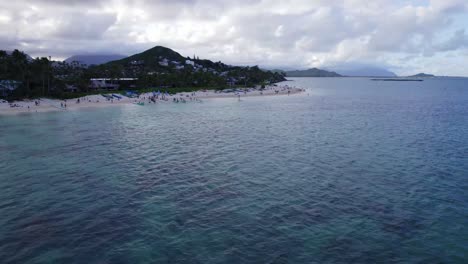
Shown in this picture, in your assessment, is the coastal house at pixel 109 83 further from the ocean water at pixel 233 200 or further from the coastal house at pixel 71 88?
the ocean water at pixel 233 200

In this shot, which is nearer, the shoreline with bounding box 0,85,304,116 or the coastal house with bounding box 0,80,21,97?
the shoreline with bounding box 0,85,304,116

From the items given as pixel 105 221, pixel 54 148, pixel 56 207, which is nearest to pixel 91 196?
pixel 56 207

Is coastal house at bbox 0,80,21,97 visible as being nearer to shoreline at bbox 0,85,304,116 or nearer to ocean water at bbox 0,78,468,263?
shoreline at bbox 0,85,304,116

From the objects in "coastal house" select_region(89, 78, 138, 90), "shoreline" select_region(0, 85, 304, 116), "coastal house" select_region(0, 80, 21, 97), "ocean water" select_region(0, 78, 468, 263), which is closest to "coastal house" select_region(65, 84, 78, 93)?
"coastal house" select_region(89, 78, 138, 90)

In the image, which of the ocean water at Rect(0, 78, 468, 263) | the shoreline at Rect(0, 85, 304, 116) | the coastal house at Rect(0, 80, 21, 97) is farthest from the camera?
the coastal house at Rect(0, 80, 21, 97)

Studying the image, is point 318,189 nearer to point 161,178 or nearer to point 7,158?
point 161,178

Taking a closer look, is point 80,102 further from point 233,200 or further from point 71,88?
point 233,200
